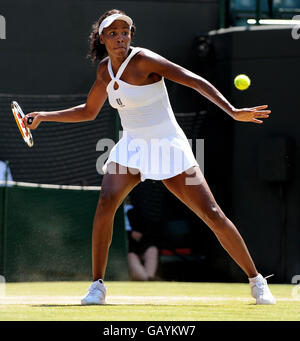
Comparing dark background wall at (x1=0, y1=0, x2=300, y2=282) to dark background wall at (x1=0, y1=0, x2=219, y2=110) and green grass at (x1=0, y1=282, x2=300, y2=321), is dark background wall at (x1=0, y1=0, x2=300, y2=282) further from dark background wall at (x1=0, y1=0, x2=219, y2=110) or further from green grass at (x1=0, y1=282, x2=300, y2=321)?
green grass at (x1=0, y1=282, x2=300, y2=321)

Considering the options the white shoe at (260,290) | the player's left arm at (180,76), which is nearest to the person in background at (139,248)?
the white shoe at (260,290)

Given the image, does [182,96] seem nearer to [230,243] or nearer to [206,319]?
[230,243]

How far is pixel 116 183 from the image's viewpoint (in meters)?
6.31

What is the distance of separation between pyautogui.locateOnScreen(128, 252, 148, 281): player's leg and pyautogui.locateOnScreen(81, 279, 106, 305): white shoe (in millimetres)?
4277

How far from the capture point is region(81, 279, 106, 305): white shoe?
20.4ft

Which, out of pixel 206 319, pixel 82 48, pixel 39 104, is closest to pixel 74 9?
pixel 82 48

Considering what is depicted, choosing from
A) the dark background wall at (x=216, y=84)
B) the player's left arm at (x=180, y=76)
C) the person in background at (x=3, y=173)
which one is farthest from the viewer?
the dark background wall at (x=216, y=84)

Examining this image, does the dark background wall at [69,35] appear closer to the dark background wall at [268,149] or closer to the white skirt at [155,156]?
the dark background wall at [268,149]

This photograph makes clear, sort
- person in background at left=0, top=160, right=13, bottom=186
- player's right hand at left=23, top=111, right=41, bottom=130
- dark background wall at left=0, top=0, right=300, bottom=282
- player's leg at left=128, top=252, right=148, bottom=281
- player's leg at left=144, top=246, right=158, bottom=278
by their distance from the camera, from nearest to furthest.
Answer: player's right hand at left=23, top=111, right=41, bottom=130
person in background at left=0, top=160, right=13, bottom=186
player's leg at left=128, top=252, right=148, bottom=281
player's leg at left=144, top=246, right=158, bottom=278
dark background wall at left=0, top=0, right=300, bottom=282

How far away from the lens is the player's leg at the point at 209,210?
626 centimetres

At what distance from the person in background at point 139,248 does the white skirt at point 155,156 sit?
439cm

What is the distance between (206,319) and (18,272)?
5.03m

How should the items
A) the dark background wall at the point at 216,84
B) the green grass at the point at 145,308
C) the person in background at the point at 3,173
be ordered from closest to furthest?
the green grass at the point at 145,308 < the person in background at the point at 3,173 < the dark background wall at the point at 216,84

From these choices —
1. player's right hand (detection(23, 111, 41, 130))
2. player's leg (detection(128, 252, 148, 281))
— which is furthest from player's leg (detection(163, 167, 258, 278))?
player's leg (detection(128, 252, 148, 281))
